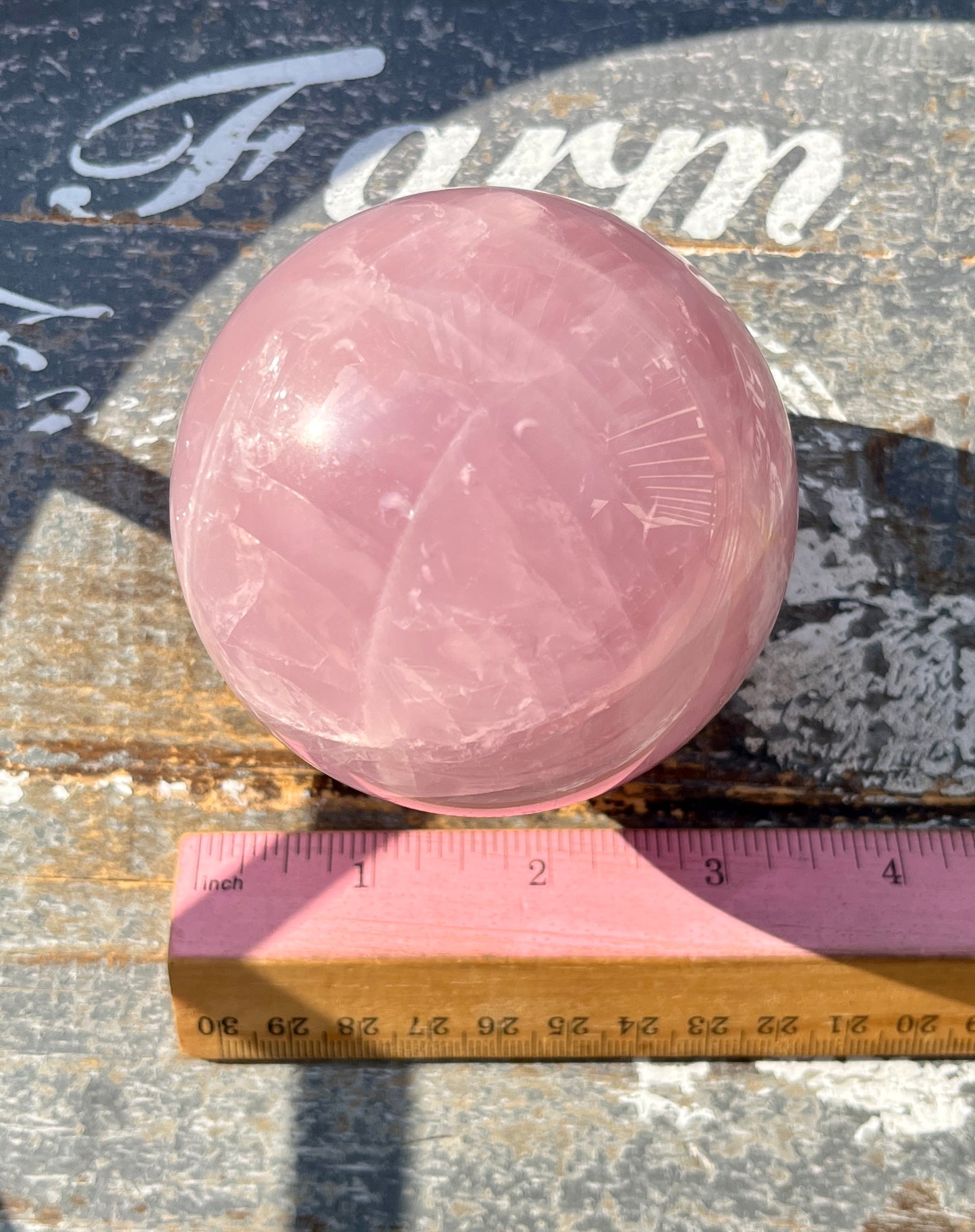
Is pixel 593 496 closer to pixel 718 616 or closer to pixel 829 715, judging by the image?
pixel 718 616

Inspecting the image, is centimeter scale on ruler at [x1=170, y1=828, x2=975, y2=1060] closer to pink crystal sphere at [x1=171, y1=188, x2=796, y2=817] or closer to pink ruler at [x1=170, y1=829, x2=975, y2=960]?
pink ruler at [x1=170, y1=829, x2=975, y2=960]

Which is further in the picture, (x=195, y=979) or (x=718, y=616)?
(x=195, y=979)

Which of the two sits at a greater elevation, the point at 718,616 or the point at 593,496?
the point at 593,496

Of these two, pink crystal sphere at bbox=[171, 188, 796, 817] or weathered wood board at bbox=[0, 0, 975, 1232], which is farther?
weathered wood board at bbox=[0, 0, 975, 1232]

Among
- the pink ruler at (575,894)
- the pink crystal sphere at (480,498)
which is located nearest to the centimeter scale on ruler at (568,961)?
the pink ruler at (575,894)

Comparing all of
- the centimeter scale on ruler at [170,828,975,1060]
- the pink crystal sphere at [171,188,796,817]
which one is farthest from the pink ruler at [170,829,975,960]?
the pink crystal sphere at [171,188,796,817]

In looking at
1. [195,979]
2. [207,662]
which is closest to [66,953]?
[195,979]
